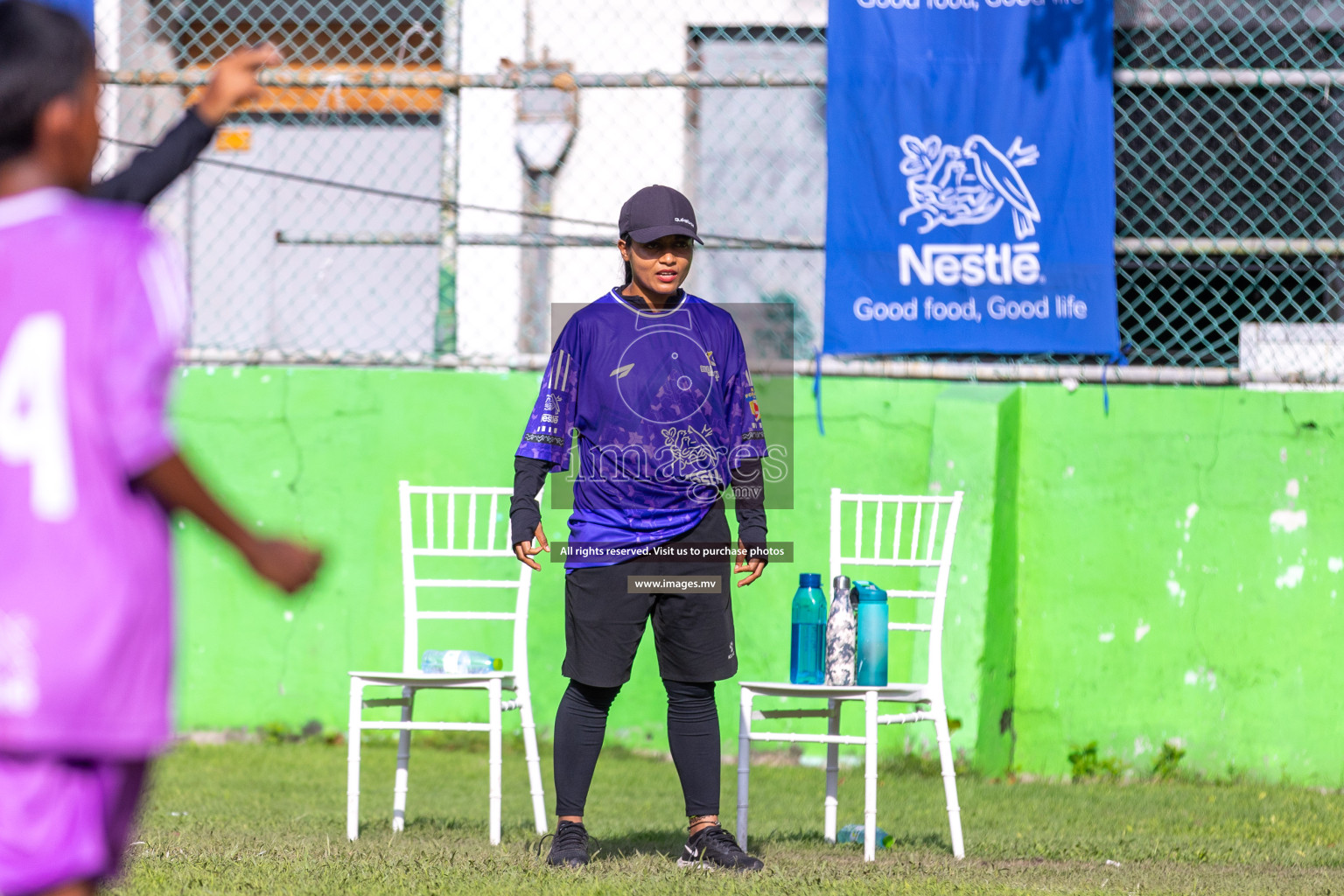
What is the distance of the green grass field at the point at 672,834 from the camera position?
4.23 m

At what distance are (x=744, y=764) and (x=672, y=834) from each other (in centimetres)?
65

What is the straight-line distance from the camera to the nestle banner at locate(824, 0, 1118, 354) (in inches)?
254

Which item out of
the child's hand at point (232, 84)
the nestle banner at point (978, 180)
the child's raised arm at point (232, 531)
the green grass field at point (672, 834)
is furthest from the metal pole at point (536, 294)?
the child's raised arm at point (232, 531)

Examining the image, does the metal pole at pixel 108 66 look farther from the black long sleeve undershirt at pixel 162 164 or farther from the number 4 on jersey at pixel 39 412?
the number 4 on jersey at pixel 39 412

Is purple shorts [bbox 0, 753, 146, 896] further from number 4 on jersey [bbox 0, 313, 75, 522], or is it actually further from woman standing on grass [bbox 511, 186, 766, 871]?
woman standing on grass [bbox 511, 186, 766, 871]

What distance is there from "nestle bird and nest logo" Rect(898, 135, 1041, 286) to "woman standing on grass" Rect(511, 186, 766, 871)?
2.13m

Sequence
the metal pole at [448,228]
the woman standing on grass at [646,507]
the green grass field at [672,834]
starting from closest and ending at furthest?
the green grass field at [672,834] < the woman standing on grass at [646,507] < the metal pole at [448,228]

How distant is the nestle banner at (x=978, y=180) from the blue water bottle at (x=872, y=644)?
1.90 m

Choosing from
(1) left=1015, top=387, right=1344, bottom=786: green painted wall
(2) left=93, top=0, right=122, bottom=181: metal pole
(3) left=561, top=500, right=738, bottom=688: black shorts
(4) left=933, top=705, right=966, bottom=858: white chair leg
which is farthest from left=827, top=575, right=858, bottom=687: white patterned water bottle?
(2) left=93, top=0, right=122, bottom=181: metal pole

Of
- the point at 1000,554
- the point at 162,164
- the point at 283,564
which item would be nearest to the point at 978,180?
the point at 1000,554

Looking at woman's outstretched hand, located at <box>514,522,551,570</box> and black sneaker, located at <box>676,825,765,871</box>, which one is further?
woman's outstretched hand, located at <box>514,522,551,570</box>

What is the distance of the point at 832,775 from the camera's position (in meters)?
5.10

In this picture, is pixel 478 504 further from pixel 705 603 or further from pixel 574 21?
pixel 574 21

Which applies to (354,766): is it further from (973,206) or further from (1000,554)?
(973,206)
